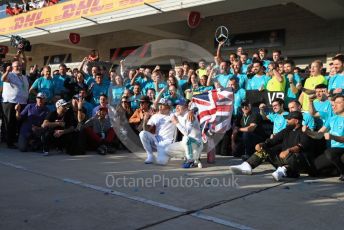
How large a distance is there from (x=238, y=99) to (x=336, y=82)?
6.56 ft

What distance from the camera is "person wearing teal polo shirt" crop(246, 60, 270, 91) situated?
770cm

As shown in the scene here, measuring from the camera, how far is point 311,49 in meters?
12.5

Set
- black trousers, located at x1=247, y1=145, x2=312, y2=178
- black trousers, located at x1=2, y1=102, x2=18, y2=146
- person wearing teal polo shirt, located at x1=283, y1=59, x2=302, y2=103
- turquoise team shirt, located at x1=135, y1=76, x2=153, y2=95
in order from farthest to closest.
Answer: turquoise team shirt, located at x1=135, y1=76, x2=153, y2=95
black trousers, located at x1=2, y1=102, x2=18, y2=146
person wearing teal polo shirt, located at x1=283, y1=59, x2=302, y2=103
black trousers, located at x1=247, y1=145, x2=312, y2=178

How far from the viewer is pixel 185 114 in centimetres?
670

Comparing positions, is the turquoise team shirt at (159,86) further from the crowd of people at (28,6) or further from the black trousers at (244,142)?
the crowd of people at (28,6)

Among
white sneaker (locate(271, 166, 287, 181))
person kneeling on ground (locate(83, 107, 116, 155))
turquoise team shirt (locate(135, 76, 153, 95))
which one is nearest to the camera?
white sneaker (locate(271, 166, 287, 181))

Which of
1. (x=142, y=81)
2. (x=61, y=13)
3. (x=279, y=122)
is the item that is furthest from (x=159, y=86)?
(x=61, y=13)

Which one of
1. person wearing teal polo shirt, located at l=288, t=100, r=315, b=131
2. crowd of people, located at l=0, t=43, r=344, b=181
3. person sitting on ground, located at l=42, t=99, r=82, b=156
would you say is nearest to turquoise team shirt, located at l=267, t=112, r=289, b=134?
crowd of people, located at l=0, t=43, r=344, b=181

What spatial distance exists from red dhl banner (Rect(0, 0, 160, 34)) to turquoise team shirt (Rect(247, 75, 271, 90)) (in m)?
5.88

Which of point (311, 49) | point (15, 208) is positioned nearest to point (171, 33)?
point (311, 49)

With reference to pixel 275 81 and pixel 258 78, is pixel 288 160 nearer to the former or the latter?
pixel 275 81

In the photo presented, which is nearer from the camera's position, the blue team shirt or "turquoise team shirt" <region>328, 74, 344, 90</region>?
"turquoise team shirt" <region>328, 74, 344, 90</region>

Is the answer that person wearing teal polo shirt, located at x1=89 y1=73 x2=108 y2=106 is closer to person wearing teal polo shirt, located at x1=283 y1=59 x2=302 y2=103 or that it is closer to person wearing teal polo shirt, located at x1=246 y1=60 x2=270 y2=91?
person wearing teal polo shirt, located at x1=246 y1=60 x2=270 y2=91

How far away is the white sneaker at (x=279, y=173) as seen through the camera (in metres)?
5.47
